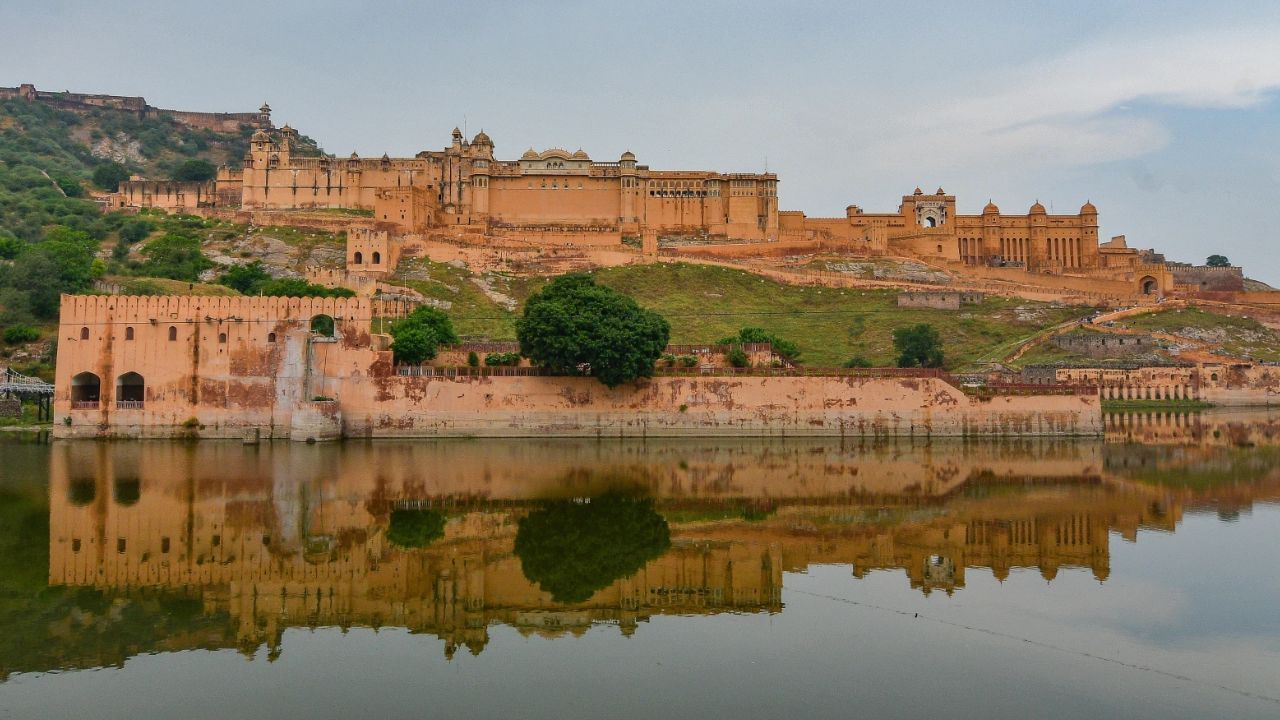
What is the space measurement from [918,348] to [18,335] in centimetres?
3901

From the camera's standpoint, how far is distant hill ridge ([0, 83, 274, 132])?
11300 centimetres

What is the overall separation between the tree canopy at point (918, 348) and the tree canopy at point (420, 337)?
21.5 m

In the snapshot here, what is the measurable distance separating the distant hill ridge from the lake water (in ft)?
329

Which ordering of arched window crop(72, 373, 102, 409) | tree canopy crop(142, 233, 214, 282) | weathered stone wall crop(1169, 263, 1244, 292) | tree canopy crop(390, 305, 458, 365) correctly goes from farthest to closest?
1. weathered stone wall crop(1169, 263, 1244, 292)
2. tree canopy crop(142, 233, 214, 282)
3. tree canopy crop(390, 305, 458, 365)
4. arched window crop(72, 373, 102, 409)

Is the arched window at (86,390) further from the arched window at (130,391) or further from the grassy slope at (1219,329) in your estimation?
the grassy slope at (1219,329)

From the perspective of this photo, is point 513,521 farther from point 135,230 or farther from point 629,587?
point 135,230

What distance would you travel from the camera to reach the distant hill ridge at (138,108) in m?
113

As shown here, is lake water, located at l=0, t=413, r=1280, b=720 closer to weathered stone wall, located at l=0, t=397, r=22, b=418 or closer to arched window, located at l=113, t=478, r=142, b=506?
arched window, located at l=113, t=478, r=142, b=506

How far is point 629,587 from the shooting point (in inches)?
578

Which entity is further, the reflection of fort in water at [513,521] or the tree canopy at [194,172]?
the tree canopy at [194,172]

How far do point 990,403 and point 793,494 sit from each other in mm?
15098

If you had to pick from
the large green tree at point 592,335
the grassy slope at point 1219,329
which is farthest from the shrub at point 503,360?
the grassy slope at point 1219,329

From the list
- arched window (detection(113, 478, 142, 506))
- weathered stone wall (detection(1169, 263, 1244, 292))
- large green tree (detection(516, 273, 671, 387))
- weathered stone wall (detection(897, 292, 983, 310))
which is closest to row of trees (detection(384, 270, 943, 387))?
large green tree (detection(516, 273, 671, 387))

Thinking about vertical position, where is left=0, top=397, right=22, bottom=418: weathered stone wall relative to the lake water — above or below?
above
